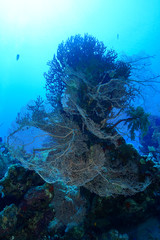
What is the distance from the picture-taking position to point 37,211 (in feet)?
14.9

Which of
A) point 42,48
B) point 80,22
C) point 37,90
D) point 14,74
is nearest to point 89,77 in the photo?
point 80,22

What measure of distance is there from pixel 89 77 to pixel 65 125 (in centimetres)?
218

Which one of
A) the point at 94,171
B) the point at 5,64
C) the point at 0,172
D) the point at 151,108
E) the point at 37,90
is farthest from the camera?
the point at 37,90

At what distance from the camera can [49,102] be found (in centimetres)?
609

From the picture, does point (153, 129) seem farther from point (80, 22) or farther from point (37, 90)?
point (37, 90)

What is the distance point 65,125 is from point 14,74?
90.4 metres

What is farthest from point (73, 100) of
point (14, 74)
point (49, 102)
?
point (14, 74)

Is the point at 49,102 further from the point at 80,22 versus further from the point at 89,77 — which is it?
the point at 80,22

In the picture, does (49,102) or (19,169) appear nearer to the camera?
(19,169)

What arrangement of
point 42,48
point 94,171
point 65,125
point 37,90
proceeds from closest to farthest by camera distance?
point 94,171
point 65,125
point 42,48
point 37,90

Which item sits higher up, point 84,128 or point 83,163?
point 84,128

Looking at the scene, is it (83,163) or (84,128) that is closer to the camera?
(83,163)

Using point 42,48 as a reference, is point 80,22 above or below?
above

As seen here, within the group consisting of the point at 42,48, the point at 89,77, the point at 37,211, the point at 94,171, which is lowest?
the point at 37,211
